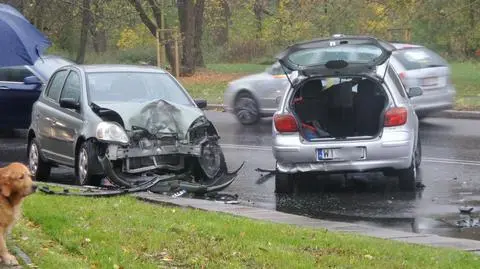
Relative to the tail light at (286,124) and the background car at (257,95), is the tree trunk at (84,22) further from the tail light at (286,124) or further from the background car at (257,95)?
the tail light at (286,124)

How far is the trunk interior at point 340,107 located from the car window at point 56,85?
3.44 meters

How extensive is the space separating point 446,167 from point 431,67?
18.0ft

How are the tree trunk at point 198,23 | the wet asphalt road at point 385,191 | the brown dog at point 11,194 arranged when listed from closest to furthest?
1. the brown dog at point 11,194
2. the wet asphalt road at point 385,191
3. the tree trunk at point 198,23

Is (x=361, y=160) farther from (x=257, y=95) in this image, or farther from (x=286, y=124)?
(x=257, y=95)

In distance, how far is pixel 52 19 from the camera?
3550cm

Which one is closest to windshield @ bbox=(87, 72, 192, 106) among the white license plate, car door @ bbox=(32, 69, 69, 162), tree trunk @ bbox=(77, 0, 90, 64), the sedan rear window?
car door @ bbox=(32, 69, 69, 162)

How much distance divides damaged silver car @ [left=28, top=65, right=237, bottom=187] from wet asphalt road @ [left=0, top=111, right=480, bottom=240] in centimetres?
80

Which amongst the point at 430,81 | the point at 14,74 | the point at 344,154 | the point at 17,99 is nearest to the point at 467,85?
the point at 430,81

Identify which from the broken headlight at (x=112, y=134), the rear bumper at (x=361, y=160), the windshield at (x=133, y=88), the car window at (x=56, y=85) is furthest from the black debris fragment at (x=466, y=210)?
the car window at (x=56, y=85)

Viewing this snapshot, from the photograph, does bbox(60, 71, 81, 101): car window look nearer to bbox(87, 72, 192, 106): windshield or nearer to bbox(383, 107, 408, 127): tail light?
bbox(87, 72, 192, 106): windshield

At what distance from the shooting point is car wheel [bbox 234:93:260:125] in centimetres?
2020

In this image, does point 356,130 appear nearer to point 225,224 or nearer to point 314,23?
point 225,224

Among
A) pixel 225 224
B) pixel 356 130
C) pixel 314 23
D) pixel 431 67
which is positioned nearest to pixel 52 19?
pixel 314 23

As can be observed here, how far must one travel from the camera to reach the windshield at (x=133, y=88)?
11797mm
